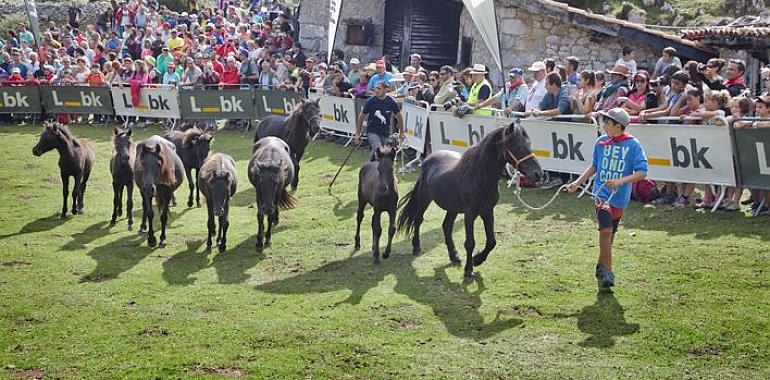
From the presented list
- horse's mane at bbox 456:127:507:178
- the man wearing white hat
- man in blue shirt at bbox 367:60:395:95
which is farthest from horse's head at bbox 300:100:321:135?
horse's mane at bbox 456:127:507:178

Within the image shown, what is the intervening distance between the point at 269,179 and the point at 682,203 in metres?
6.11

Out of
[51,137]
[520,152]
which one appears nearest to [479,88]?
[520,152]

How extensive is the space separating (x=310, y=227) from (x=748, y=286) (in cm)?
707

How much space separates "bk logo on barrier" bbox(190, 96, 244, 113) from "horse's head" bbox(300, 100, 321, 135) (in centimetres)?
863

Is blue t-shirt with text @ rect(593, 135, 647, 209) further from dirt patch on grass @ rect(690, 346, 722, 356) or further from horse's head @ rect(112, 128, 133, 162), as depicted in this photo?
horse's head @ rect(112, 128, 133, 162)

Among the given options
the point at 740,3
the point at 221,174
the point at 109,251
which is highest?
the point at 740,3

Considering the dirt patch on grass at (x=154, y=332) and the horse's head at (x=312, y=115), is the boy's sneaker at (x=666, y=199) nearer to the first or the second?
the horse's head at (x=312, y=115)

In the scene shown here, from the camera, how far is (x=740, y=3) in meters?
23.7

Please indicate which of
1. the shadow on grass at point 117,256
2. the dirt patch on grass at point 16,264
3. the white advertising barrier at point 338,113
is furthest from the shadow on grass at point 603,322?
the white advertising barrier at point 338,113

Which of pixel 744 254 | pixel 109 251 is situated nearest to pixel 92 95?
pixel 109 251

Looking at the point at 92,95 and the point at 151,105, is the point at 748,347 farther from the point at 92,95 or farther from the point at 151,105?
the point at 92,95

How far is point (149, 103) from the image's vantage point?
28.1m

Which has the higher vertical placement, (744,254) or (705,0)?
(705,0)

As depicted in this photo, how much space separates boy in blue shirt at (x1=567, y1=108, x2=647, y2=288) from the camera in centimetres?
987
